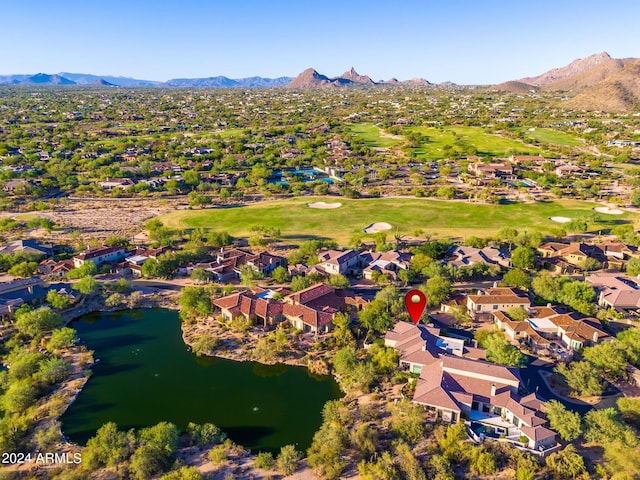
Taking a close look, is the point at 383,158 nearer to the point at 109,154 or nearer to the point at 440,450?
the point at 109,154

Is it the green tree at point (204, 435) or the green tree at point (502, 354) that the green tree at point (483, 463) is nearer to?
the green tree at point (502, 354)

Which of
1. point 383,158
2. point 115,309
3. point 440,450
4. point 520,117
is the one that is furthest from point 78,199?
point 520,117

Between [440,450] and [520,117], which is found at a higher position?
[520,117]

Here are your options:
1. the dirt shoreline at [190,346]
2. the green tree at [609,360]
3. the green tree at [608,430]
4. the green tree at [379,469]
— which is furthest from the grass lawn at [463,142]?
the green tree at [379,469]

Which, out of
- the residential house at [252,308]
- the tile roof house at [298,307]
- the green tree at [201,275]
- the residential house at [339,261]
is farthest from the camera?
the residential house at [339,261]

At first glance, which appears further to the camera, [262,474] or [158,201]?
[158,201]

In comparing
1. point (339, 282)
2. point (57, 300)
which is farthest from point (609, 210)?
point (57, 300)

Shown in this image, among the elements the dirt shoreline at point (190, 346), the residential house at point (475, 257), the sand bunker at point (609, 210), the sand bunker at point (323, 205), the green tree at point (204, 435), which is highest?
the sand bunker at point (609, 210)
